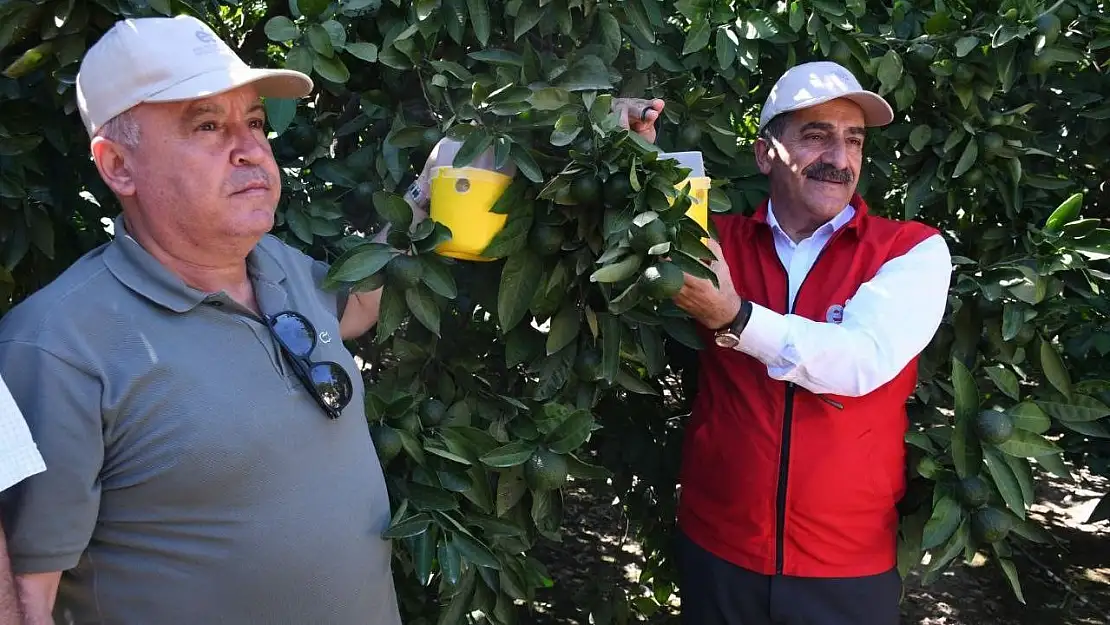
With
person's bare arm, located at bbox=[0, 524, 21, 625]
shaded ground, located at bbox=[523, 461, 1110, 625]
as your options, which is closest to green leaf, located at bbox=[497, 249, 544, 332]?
person's bare arm, located at bbox=[0, 524, 21, 625]

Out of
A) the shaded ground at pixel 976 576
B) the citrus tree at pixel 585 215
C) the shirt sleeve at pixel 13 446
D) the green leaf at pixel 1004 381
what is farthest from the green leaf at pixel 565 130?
the shaded ground at pixel 976 576

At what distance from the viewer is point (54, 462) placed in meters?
1.33

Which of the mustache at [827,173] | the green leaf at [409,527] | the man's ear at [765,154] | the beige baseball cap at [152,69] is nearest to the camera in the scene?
the beige baseball cap at [152,69]

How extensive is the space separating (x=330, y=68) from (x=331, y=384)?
702mm

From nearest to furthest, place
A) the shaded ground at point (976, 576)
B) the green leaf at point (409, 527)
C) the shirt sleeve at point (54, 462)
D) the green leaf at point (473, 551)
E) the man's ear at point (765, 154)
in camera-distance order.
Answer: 1. the shirt sleeve at point (54, 462)
2. the green leaf at point (409, 527)
3. the green leaf at point (473, 551)
4. the man's ear at point (765, 154)
5. the shaded ground at point (976, 576)

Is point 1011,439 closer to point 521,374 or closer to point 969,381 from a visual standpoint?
point 969,381

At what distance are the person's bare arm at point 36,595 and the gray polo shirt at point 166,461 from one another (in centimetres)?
2

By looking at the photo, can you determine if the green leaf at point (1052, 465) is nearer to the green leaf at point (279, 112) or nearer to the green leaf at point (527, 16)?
the green leaf at point (527, 16)

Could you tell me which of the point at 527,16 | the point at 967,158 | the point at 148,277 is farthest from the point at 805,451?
the point at 148,277

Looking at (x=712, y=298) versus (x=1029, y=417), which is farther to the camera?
(x=1029, y=417)

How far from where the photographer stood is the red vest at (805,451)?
211 cm

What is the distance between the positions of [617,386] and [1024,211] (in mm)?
1197

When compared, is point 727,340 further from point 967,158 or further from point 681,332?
point 967,158

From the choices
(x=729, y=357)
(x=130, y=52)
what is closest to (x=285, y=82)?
(x=130, y=52)
